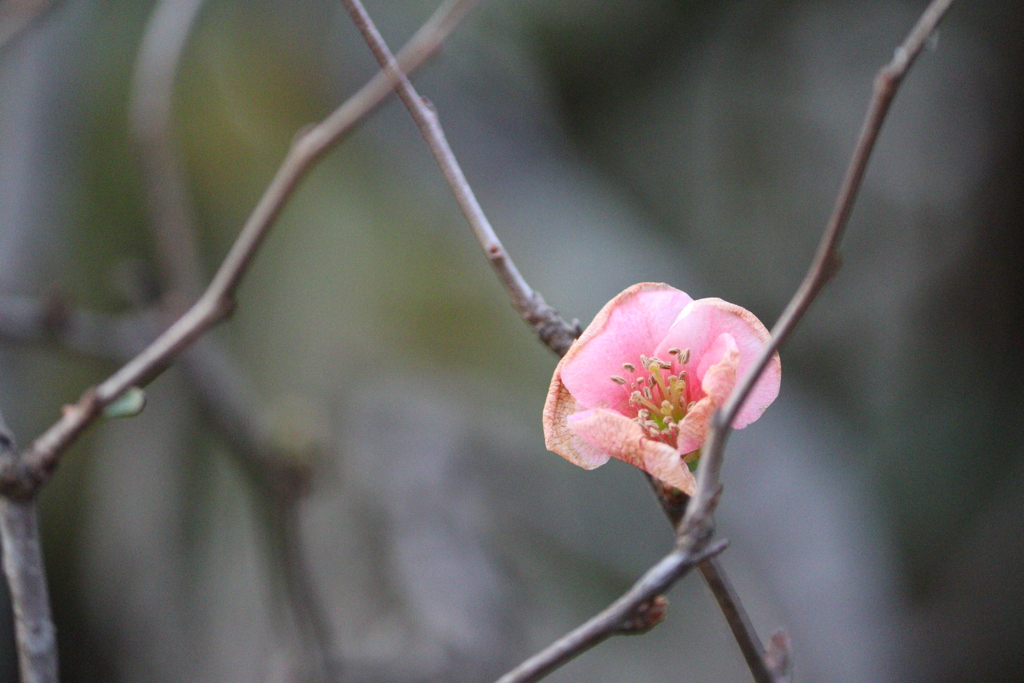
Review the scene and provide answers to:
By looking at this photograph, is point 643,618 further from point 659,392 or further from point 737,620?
point 659,392

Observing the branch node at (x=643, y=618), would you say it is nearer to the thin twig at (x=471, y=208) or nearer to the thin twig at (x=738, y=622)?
the thin twig at (x=738, y=622)

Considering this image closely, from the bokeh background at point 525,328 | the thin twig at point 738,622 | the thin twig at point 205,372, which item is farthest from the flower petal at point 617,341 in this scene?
the bokeh background at point 525,328

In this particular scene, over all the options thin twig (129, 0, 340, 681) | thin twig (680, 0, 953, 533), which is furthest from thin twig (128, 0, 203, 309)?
thin twig (680, 0, 953, 533)

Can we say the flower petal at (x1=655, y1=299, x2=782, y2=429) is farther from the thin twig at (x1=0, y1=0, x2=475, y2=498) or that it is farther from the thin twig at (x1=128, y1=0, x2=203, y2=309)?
the thin twig at (x1=128, y1=0, x2=203, y2=309)

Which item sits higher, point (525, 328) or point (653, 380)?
point (525, 328)

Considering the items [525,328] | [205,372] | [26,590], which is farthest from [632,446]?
[525,328]

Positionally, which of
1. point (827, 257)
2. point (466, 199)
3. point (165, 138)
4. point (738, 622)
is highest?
point (165, 138)
